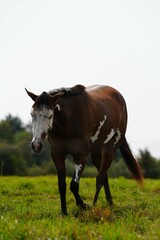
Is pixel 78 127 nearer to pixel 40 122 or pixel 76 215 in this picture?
pixel 40 122

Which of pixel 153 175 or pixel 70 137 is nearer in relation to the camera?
pixel 70 137

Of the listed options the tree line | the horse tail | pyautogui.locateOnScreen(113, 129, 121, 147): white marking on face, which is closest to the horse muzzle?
pyautogui.locateOnScreen(113, 129, 121, 147): white marking on face

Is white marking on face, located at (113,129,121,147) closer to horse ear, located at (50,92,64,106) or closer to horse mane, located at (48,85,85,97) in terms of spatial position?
horse mane, located at (48,85,85,97)

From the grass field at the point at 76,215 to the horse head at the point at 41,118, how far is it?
1.15 m

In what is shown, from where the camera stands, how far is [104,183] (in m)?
10.2

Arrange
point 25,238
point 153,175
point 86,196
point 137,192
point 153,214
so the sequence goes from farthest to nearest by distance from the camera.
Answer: point 153,175
point 137,192
point 86,196
point 153,214
point 25,238

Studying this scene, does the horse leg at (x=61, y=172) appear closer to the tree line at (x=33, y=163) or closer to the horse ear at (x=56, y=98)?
the horse ear at (x=56, y=98)

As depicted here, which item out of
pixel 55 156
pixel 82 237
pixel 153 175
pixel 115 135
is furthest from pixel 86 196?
pixel 153 175

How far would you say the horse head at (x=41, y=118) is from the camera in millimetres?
Answer: 6993

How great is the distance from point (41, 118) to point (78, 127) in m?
1.13

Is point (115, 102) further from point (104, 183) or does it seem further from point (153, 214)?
point (153, 214)

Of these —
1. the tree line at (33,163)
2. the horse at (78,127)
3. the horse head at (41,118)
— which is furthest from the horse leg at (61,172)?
the tree line at (33,163)

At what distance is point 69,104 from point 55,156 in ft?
3.08

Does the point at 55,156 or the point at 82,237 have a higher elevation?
the point at 55,156
